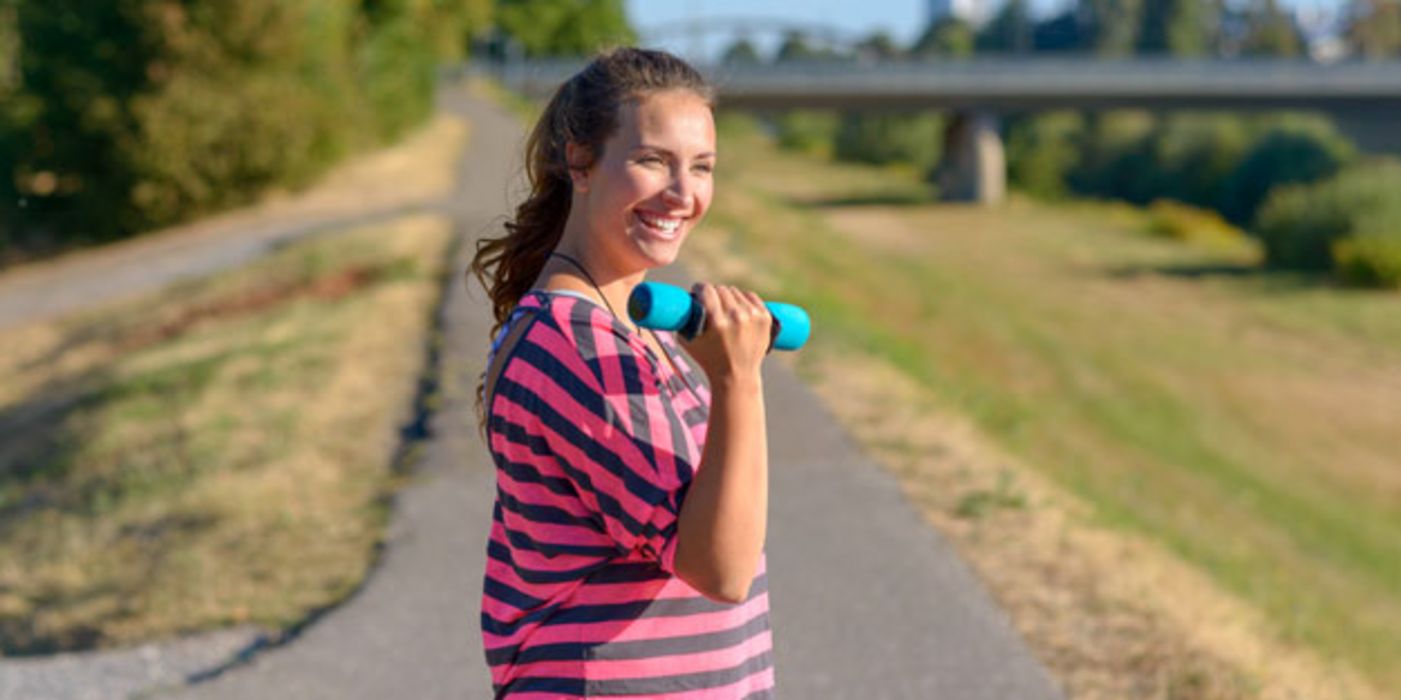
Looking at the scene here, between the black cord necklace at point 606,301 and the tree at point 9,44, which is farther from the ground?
the black cord necklace at point 606,301

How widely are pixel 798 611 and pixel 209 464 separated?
3.99 meters

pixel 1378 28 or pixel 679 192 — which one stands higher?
pixel 679 192

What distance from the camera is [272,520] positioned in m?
7.02

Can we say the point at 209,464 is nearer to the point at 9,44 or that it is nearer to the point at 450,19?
the point at 9,44

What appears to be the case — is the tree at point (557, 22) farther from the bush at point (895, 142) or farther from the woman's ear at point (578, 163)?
the woman's ear at point (578, 163)

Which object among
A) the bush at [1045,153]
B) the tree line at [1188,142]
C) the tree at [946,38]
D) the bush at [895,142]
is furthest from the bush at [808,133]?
the tree at [946,38]

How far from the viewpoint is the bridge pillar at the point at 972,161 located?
179 feet

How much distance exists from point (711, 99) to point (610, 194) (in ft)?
0.66

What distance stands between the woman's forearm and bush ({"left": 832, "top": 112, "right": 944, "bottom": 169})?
74092mm

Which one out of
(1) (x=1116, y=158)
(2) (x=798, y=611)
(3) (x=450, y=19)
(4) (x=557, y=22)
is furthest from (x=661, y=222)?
(4) (x=557, y=22)

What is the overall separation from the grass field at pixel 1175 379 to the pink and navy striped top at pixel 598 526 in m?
4.97

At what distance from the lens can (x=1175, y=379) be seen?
2233 cm

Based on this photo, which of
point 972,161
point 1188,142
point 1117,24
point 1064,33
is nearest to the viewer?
point 972,161

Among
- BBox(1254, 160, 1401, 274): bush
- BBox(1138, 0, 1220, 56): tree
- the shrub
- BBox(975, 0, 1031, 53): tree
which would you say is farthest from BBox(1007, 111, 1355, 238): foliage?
BBox(975, 0, 1031, 53): tree
